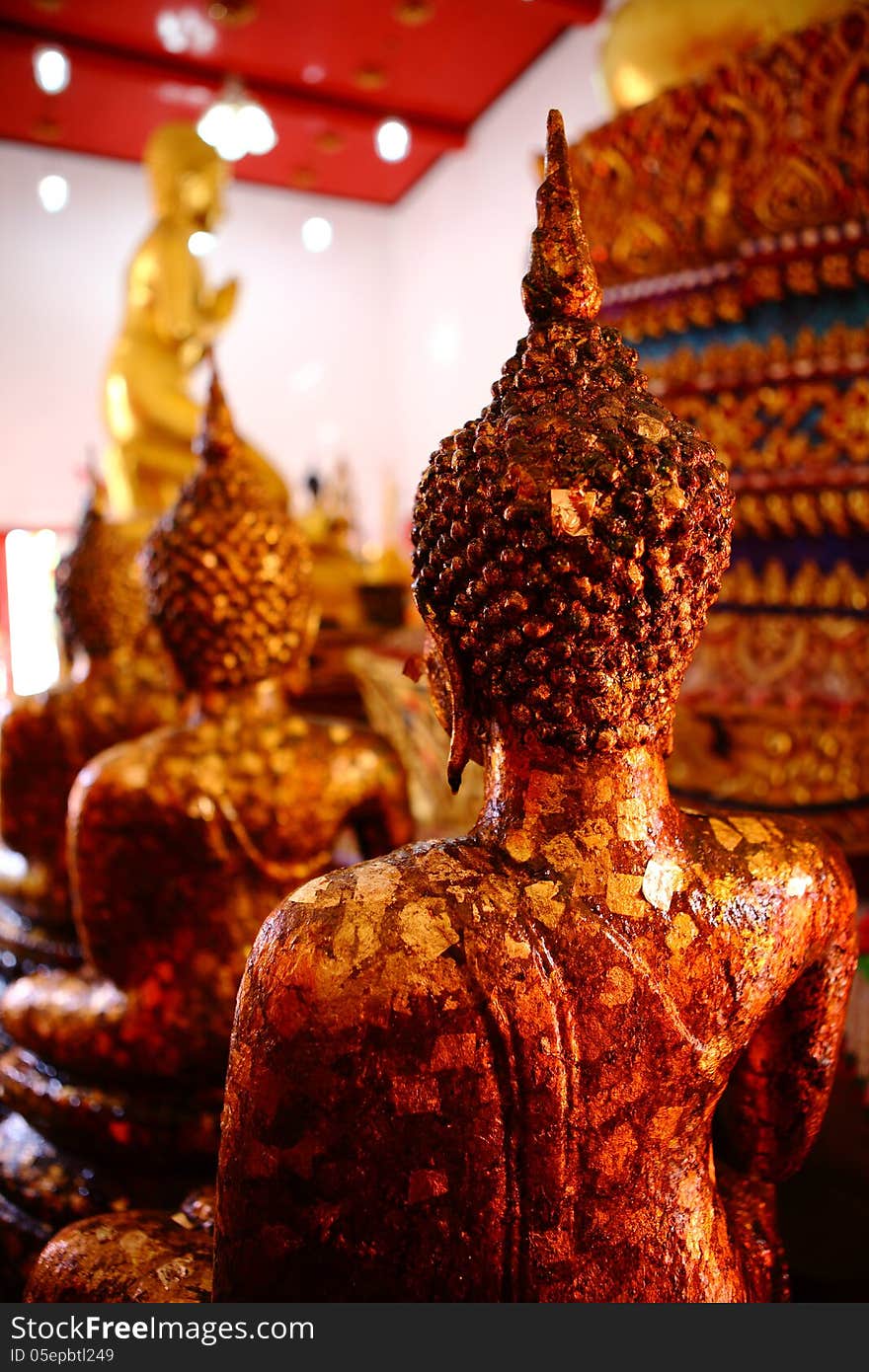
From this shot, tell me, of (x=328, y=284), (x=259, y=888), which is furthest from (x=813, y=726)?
(x=328, y=284)

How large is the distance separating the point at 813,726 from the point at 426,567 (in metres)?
1.44

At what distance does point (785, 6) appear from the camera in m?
2.11

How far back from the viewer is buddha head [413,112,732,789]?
0.56 meters

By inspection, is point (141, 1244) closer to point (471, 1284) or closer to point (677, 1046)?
point (471, 1284)

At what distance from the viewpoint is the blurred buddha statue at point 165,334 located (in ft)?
9.35

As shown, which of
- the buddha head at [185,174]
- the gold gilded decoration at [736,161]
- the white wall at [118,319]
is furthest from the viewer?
the white wall at [118,319]

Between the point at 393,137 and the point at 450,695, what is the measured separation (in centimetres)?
647

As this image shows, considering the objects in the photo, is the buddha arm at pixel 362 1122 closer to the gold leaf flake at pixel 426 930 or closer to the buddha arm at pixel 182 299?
the gold leaf flake at pixel 426 930

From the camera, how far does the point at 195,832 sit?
1.00 m

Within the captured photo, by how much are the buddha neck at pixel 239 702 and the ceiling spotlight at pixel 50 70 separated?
559 centimetres

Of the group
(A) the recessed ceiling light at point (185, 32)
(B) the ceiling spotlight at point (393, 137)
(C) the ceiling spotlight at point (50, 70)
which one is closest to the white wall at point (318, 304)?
(B) the ceiling spotlight at point (393, 137)

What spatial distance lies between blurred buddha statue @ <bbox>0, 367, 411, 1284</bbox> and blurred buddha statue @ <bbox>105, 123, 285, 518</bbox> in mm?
1614

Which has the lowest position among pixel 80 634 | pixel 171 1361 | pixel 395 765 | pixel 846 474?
pixel 171 1361

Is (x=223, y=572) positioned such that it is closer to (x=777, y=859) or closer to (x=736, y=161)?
(x=777, y=859)
